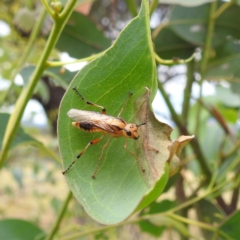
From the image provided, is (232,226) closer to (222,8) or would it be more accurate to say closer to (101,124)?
(101,124)

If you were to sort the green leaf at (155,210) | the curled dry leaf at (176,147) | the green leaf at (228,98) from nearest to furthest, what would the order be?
the curled dry leaf at (176,147) → the green leaf at (155,210) → the green leaf at (228,98)

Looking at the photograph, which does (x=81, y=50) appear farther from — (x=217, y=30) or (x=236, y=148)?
(x=236, y=148)

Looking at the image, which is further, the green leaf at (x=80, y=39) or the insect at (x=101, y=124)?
the green leaf at (x=80, y=39)

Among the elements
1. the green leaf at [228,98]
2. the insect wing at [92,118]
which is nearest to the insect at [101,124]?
the insect wing at [92,118]

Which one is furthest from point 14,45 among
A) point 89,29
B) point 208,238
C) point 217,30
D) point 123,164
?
point 123,164

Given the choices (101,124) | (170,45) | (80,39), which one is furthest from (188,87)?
(101,124)

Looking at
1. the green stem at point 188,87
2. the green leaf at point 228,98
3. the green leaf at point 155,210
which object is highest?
the green stem at point 188,87

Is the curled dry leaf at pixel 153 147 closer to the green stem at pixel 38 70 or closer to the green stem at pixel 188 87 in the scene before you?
the green stem at pixel 38 70
